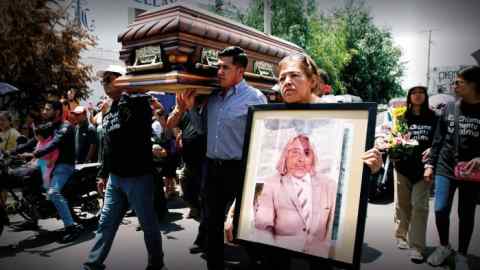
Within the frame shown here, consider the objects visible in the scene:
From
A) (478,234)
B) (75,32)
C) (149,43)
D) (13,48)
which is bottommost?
(478,234)

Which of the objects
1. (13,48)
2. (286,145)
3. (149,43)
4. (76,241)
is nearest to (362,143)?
(286,145)

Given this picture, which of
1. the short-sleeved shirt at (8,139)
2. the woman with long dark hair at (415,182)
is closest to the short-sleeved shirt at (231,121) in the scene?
the woman with long dark hair at (415,182)

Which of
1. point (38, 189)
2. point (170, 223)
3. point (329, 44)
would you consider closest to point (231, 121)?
point (170, 223)

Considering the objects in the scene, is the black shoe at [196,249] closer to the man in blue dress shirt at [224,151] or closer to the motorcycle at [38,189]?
the man in blue dress shirt at [224,151]

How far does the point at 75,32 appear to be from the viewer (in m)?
11.6

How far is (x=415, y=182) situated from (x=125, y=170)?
3.07 metres

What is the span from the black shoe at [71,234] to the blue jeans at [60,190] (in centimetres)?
6

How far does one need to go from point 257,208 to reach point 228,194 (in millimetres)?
1134

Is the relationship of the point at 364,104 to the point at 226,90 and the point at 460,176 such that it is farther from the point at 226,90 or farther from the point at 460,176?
the point at 460,176

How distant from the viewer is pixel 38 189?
16.4 feet

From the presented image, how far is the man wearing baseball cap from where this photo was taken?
3123 millimetres

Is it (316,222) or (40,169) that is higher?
(316,222)

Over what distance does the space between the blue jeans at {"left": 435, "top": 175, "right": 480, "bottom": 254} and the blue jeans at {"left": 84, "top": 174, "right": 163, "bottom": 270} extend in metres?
2.72

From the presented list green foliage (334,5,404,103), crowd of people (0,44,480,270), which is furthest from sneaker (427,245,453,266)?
green foliage (334,5,404,103)
